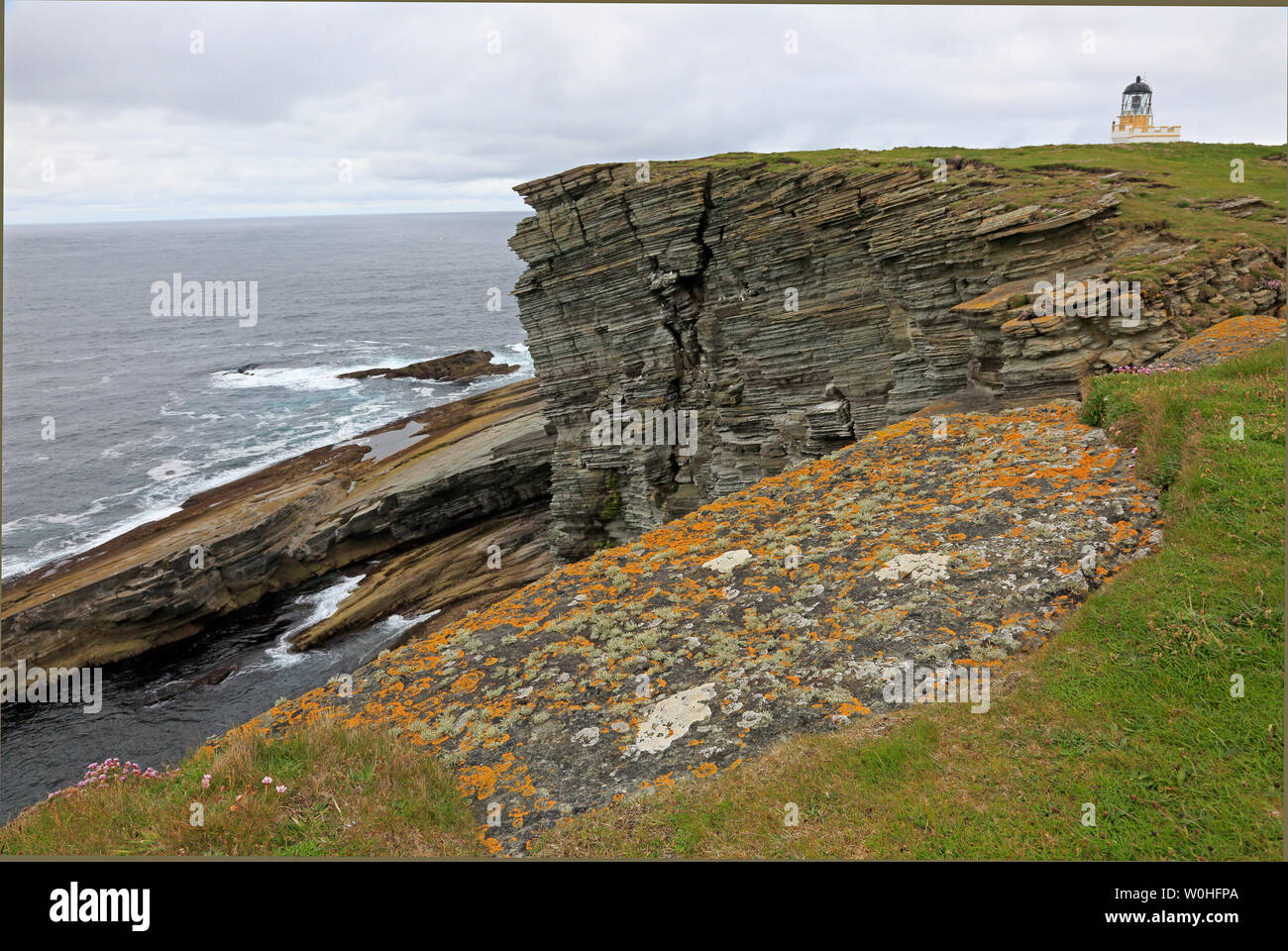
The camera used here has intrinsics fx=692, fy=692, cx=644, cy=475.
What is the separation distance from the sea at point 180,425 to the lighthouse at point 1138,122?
46.7m

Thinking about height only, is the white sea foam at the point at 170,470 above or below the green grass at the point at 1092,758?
below

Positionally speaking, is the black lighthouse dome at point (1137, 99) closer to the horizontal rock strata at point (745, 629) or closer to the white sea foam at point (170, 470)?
the horizontal rock strata at point (745, 629)

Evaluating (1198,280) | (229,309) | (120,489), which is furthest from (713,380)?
(229,309)

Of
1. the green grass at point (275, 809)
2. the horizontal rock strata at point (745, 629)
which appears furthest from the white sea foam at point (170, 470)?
the green grass at point (275, 809)

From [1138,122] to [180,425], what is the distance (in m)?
85.8

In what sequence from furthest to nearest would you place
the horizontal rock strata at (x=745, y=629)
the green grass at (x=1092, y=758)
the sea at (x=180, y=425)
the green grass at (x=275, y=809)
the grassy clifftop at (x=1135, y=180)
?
the sea at (x=180, y=425) → the grassy clifftop at (x=1135, y=180) → the horizontal rock strata at (x=745, y=629) → the green grass at (x=275, y=809) → the green grass at (x=1092, y=758)

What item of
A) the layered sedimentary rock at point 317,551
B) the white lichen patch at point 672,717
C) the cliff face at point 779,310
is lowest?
the layered sedimentary rock at point 317,551

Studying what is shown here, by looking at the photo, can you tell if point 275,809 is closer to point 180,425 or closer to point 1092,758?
point 1092,758

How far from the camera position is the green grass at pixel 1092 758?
5.60 m

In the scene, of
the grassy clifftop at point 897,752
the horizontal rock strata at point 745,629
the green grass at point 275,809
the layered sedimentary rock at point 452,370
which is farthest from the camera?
the layered sedimentary rock at point 452,370

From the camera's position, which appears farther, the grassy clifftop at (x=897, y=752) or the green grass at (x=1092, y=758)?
the grassy clifftop at (x=897, y=752)

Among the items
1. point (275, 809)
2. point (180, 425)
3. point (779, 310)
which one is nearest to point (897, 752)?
point (275, 809)

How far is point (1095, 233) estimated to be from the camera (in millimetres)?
19953

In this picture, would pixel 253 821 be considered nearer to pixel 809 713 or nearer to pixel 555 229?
pixel 809 713
